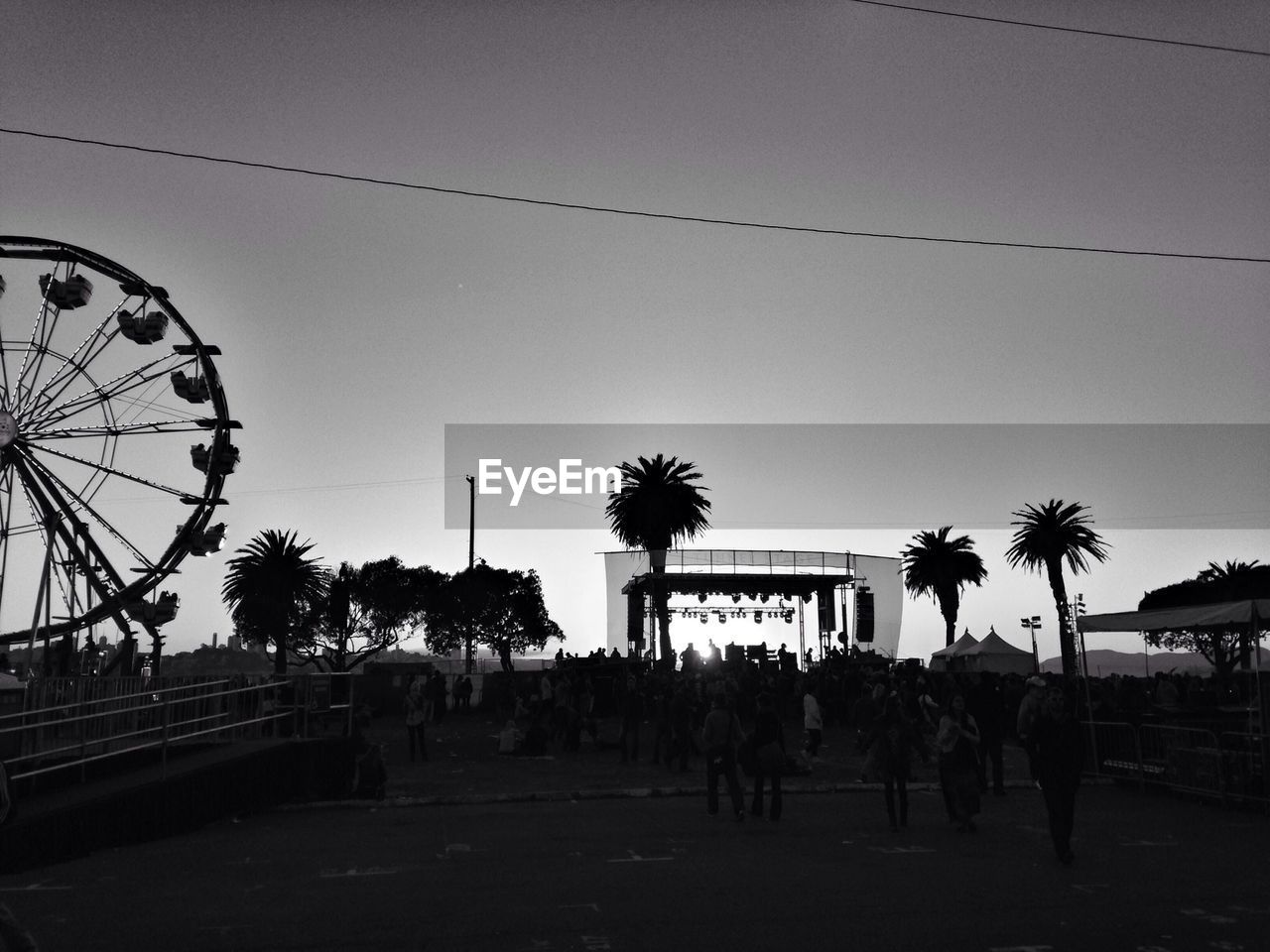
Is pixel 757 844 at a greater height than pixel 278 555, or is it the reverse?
pixel 278 555

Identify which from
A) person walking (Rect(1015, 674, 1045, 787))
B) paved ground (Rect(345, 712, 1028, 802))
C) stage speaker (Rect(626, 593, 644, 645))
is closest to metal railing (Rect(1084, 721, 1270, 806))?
paved ground (Rect(345, 712, 1028, 802))

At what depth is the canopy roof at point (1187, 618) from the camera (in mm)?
13823

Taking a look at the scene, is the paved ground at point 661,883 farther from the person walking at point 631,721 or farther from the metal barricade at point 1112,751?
the person walking at point 631,721

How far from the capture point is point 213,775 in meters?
12.1

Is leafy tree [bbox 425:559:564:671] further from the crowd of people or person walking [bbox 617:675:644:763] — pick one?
person walking [bbox 617:675:644:763]

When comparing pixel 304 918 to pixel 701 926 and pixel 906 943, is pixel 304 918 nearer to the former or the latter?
pixel 701 926

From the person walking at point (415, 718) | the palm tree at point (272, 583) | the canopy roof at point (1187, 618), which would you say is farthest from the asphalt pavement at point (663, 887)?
the palm tree at point (272, 583)

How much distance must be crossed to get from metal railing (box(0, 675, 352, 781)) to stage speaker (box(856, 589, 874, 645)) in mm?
27411

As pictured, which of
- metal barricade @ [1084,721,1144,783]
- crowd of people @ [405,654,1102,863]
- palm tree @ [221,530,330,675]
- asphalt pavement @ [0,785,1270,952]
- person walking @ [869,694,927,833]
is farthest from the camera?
palm tree @ [221,530,330,675]

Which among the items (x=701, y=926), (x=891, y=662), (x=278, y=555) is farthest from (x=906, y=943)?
(x=278, y=555)

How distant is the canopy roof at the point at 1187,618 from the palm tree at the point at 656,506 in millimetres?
34713

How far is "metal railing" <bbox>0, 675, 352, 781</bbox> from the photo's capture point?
12391mm

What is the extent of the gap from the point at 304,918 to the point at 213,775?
531cm

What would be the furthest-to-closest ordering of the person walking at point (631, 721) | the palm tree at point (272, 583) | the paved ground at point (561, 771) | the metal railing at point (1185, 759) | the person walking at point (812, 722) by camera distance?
the palm tree at point (272, 583) → the person walking at point (812, 722) → the person walking at point (631, 721) → the paved ground at point (561, 771) → the metal railing at point (1185, 759)
